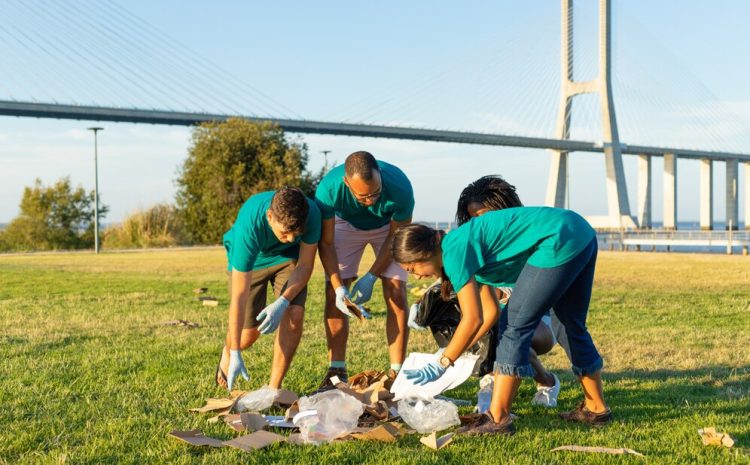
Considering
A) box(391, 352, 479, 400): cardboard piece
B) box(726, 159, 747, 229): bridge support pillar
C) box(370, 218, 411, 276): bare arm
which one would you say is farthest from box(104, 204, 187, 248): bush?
box(726, 159, 747, 229): bridge support pillar

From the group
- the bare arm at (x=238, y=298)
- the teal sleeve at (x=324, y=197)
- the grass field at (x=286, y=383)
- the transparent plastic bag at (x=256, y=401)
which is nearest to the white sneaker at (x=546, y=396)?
the grass field at (x=286, y=383)

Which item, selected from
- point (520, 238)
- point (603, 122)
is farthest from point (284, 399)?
point (603, 122)

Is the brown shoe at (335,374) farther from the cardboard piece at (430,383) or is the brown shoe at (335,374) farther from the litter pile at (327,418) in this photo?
the cardboard piece at (430,383)

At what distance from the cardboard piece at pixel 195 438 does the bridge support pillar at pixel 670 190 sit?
59.5 m

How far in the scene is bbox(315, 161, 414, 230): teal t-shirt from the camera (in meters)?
4.87

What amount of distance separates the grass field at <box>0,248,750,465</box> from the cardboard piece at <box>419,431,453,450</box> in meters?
0.04

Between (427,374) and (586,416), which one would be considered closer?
(427,374)

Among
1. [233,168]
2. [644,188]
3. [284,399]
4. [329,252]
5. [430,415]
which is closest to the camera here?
[430,415]

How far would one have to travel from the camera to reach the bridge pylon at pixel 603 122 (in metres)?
50.3

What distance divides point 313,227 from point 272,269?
50 cm

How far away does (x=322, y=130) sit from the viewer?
45406 millimetres

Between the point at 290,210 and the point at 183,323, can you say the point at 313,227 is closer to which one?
the point at 290,210

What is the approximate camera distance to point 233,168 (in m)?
35.9

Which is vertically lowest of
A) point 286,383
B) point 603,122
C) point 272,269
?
point 286,383
